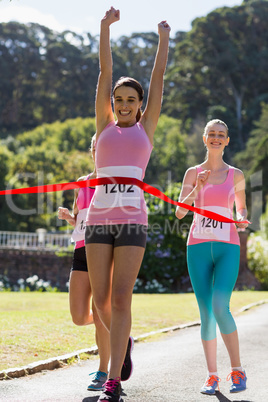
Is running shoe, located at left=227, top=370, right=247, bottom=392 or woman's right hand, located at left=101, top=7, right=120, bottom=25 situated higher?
woman's right hand, located at left=101, top=7, right=120, bottom=25

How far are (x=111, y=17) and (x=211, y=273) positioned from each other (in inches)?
81.0

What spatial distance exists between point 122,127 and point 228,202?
1236 mm

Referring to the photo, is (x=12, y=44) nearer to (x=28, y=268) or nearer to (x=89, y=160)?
(x=89, y=160)

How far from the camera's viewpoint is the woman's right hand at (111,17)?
4.50 m

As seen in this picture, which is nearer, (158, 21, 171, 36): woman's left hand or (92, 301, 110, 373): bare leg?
(158, 21, 171, 36): woman's left hand

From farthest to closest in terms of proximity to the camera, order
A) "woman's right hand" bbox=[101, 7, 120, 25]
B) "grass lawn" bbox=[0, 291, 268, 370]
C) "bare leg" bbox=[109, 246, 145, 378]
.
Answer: "grass lawn" bbox=[0, 291, 268, 370] < "woman's right hand" bbox=[101, 7, 120, 25] < "bare leg" bbox=[109, 246, 145, 378]

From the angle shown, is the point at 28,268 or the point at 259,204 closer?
the point at 28,268

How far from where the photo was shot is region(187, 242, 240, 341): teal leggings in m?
4.83

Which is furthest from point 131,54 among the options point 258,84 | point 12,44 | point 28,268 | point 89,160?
point 28,268

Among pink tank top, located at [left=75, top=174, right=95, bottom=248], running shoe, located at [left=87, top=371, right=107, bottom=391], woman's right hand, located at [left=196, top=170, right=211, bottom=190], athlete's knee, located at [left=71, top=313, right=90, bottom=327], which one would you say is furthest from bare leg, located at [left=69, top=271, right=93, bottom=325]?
woman's right hand, located at [left=196, top=170, right=211, bottom=190]

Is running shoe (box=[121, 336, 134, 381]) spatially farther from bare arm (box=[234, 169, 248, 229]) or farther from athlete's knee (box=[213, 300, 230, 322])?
bare arm (box=[234, 169, 248, 229])

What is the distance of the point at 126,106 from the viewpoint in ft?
14.3

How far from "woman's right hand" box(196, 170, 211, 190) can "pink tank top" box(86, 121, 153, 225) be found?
0.73 meters

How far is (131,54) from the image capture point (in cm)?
8769
